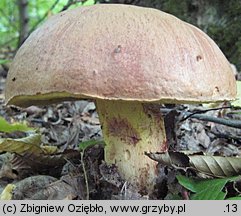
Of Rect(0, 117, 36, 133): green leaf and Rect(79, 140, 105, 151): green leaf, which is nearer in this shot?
Rect(79, 140, 105, 151): green leaf

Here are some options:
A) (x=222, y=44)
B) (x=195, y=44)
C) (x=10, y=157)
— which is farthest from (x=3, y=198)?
(x=222, y=44)

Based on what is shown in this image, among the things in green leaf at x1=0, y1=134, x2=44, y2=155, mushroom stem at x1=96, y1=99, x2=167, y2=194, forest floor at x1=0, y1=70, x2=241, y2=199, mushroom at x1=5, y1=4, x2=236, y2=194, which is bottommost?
forest floor at x1=0, y1=70, x2=241, y2=199

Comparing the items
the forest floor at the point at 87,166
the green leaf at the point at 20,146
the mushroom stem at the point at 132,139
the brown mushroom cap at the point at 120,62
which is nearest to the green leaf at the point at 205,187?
the forest floor at the point at 87,166

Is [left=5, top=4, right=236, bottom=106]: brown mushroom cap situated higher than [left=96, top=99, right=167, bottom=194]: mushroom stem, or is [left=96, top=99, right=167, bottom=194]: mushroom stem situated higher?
[left=5, top=4, right=236, bottom=106]: brown mushroom cap

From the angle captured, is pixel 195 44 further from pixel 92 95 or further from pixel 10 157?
pixel 10 157

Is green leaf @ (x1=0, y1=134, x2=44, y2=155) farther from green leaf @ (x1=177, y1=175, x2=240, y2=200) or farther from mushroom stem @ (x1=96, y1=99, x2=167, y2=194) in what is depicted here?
green leaf @ (x1=177, y1=175, x2=240, y2=200)

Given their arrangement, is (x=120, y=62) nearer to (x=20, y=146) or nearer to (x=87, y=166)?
(x=87, y=166)

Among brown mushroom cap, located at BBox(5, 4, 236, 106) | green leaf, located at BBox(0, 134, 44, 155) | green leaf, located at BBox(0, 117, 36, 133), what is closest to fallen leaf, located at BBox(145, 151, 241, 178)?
brown mushroom cap, located at BBox(5, 4, 236, 106)
